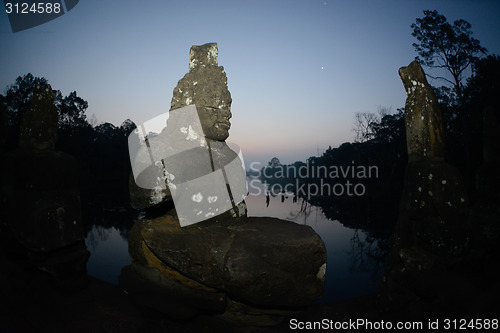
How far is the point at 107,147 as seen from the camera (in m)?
30.0

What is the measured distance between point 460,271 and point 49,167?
4.87 m

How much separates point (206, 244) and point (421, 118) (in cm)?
252

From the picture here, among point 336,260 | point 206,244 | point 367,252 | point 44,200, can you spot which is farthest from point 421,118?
point 367,252

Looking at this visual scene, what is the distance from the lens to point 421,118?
9.00 ft

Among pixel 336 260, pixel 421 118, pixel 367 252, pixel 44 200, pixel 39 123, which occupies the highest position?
pixel 39 123

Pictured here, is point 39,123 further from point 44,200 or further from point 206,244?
point 206,244

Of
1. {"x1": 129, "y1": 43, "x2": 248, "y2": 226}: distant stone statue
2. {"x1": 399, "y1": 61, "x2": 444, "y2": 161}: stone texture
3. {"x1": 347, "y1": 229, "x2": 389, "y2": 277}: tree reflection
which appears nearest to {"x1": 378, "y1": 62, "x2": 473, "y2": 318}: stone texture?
{"x1": 399, "y1": 61, "x2": 444, "y2": 161}: stone texture

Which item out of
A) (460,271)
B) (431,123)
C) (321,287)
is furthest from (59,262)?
(460,271)

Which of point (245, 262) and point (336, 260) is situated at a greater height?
point (245, 262)

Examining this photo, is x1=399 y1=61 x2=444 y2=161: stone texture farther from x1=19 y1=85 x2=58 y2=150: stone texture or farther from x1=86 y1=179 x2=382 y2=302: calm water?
x1=86 y1=179 x2=382 y2=302: calm water

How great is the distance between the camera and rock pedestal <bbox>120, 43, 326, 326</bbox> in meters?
2.11

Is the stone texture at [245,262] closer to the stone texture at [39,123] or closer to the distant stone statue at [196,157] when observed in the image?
the distant stone statue at [196,157]

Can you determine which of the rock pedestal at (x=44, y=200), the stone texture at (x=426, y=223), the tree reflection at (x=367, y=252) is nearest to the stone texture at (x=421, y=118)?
the stone texture at (x=426, y=223)

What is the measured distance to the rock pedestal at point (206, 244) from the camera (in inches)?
83.0
